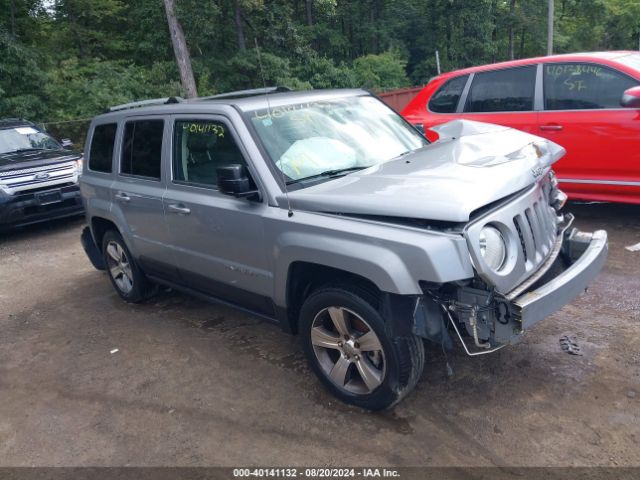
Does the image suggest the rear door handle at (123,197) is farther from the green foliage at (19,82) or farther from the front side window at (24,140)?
the green foliage at (19,82)

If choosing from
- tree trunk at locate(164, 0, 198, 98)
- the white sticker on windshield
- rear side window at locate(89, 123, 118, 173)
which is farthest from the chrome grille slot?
tree trunk at locate(164, 0, 198, 98)

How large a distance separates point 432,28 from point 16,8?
→ 1812 cm

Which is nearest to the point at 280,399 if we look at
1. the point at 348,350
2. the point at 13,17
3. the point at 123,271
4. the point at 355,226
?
the point at 348,350

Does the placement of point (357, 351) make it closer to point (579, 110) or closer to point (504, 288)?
point (504, 288)

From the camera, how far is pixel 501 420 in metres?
3.16

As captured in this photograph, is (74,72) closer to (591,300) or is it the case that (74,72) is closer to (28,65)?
(28,65)

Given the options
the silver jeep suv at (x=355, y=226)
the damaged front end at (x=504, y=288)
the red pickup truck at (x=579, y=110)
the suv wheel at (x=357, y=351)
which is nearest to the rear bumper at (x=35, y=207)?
the silver jeep suv at (x=355, y=226)

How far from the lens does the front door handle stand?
13.6 ft

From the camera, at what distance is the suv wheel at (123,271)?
209 inches

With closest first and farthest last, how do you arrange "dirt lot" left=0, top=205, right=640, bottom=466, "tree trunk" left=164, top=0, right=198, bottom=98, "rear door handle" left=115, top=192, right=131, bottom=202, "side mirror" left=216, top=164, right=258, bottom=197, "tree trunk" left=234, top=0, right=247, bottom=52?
"dirt lot" left=0, top=205, right=640, bottom=466 → "side mirror" left=216, top=164, right=258, bottom=197 → "rear door handle" left=115, top=192, right=131, bottom=202 → "tree trunk" left=164, top=0, right=198, bottom=98 → "tree trunk" left=234, top=0, right=247, bottom=52

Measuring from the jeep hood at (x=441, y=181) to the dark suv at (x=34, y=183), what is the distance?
20.7 ft

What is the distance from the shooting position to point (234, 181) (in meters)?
3.41

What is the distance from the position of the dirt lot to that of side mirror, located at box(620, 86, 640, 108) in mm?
1425

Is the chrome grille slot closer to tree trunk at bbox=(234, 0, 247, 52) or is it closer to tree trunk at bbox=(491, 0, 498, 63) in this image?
tree trunk at bbox=(234, 0, 247, 52)
